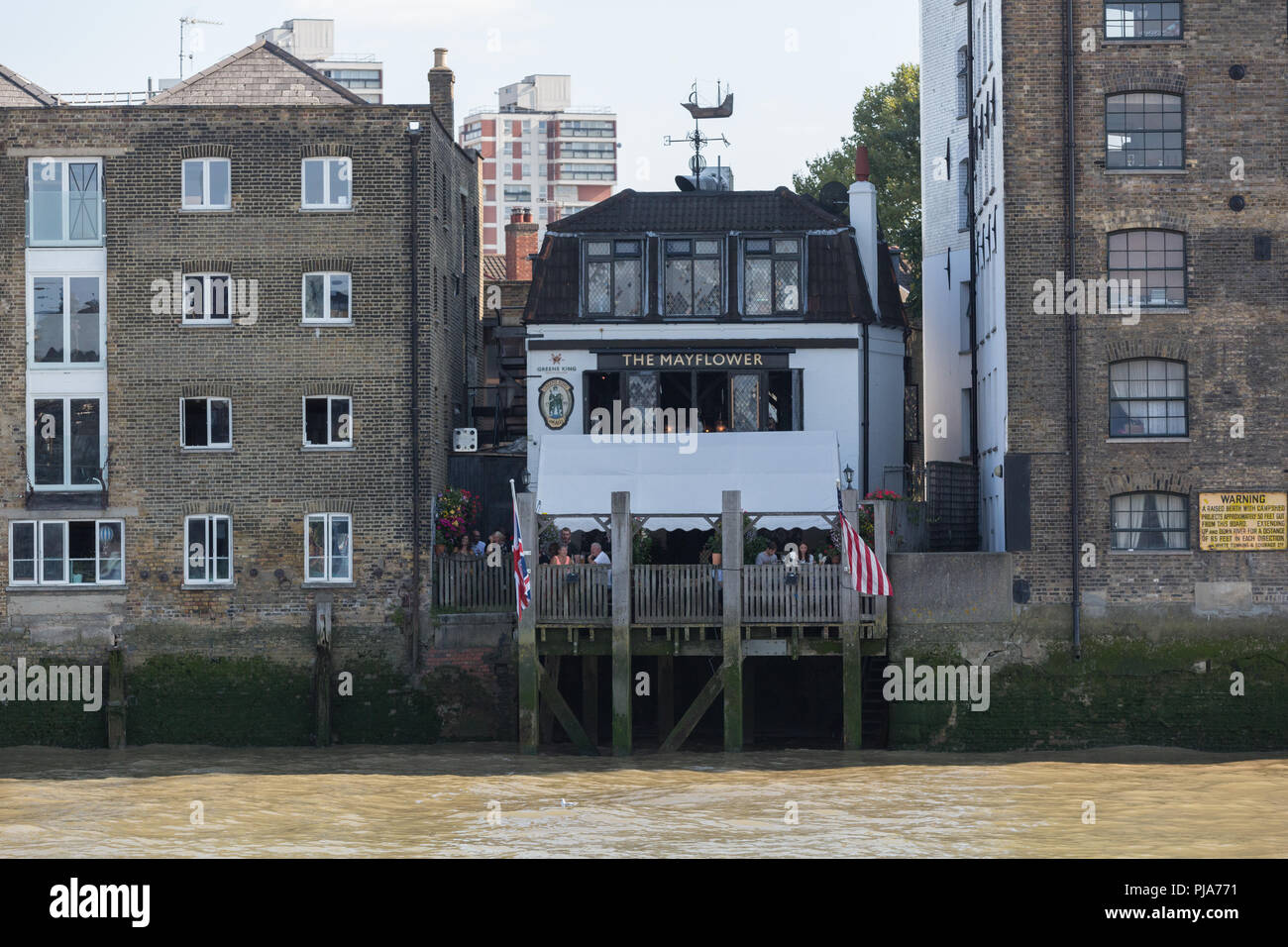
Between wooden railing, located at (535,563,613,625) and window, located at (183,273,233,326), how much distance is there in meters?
8.25

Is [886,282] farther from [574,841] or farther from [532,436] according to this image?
[574,841]

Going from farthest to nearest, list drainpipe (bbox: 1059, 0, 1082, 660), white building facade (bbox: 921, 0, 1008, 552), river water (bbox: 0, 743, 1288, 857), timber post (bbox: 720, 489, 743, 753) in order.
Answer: white building facade (bbox: 921, 0, 1008, 552)
drainpipe (bbox: 1059, 0, 1082, 660)
timber post (bbox: 720, 489, 743, 753)
river water (bbox: 0, 743, 1288, 857)

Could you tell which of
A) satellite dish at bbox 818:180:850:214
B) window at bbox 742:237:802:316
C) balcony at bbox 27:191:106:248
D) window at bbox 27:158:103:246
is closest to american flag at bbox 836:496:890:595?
window at bbox 742:237:802:316

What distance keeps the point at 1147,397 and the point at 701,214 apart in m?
9.74

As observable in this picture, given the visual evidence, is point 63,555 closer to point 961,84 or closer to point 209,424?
point 209,424

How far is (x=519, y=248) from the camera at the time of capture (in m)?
52.2

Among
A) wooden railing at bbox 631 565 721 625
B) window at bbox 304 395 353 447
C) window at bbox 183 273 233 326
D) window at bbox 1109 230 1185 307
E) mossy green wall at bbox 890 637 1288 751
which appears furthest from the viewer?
window at bbox 183 273 233 326

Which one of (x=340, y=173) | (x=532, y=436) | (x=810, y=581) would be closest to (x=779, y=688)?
(x=810, y=581)

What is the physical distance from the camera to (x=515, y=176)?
150250mm

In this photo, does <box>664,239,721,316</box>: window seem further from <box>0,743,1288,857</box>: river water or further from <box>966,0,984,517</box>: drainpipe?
<box>0,743,1288,857</box>: river water

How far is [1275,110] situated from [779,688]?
43.5 feet

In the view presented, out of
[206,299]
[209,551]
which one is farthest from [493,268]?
[209,551]

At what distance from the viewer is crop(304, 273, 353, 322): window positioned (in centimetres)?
3569

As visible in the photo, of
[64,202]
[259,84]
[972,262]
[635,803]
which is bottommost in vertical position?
[635,803]
